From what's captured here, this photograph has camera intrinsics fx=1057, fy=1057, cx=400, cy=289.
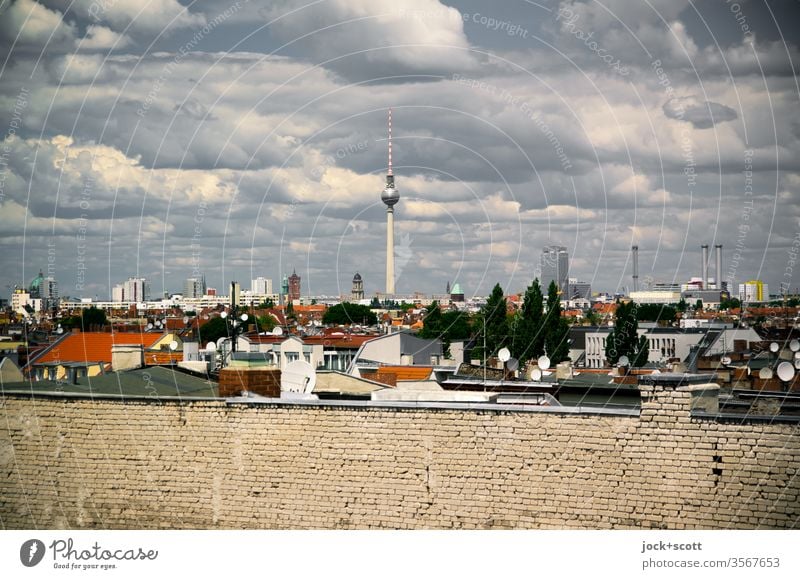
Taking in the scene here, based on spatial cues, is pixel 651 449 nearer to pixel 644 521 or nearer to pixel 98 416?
pixel 644 521

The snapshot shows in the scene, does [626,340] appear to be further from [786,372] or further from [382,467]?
[382,467]

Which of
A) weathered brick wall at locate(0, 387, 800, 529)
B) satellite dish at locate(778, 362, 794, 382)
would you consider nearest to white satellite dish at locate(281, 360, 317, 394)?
weathered brick wall at locate(0, 387, 800, 529)

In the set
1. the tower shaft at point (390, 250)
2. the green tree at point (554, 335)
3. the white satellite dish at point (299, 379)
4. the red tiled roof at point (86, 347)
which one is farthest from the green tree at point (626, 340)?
the tower shaft at point (390, 250)

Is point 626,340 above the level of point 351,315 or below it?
above

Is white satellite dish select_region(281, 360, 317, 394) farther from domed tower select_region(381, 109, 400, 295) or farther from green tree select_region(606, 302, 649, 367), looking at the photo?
domed tower select_region(381, 109, 400, 295)

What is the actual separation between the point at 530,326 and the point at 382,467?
3934 cm

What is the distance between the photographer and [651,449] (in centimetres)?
1287

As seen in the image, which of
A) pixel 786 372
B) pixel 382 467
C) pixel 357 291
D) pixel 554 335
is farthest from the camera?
pixel 357 291

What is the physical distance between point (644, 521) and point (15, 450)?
31.4 feet

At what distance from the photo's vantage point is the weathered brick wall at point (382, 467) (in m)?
12.6

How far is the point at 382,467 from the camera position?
1416 centimetres

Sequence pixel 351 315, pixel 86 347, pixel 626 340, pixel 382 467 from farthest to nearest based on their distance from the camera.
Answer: pixel 351 315
pixel 626 340
pixel 86 347
pixel 382 467

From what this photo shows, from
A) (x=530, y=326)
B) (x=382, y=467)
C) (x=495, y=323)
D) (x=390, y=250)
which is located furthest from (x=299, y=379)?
(x=390, y=250)
